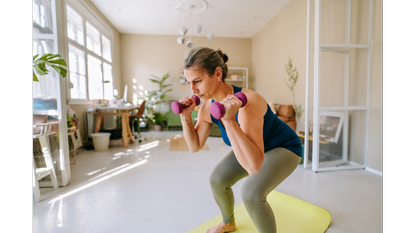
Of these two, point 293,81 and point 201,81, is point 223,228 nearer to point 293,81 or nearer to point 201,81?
point 201,81

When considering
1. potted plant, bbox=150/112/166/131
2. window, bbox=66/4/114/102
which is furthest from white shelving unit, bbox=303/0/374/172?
potted plant, bbox=150/112/166/131

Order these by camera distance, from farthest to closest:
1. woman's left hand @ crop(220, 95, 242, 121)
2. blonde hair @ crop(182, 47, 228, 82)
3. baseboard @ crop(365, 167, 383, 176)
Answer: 1. baseboard @ crop(365, 167, 383, 176)
2. blonde hair @ crop(182, 47, 228, 82)
3. woman's left hand @ crop(220, 95, 242, 121)

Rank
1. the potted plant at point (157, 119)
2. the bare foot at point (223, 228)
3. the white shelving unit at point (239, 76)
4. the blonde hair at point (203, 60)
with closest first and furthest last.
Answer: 1. the blonde hair at point (203, 60)
2. the bare foot at point (223, 228)
3. the potted plant at point (157, 119)
4. the white shelving unit at point (239, 76)

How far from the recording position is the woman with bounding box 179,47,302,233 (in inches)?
33.9

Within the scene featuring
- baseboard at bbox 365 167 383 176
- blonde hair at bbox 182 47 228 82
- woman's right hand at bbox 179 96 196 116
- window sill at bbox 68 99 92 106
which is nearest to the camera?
blonde hair at bbox 182 47 228 82

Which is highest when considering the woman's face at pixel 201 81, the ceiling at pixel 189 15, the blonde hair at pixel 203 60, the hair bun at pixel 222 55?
the ceiling at pixel 189 15

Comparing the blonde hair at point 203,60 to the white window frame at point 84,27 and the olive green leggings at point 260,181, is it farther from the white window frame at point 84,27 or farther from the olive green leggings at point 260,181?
the white window frame at point 84,27

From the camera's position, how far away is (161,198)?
1926 mm

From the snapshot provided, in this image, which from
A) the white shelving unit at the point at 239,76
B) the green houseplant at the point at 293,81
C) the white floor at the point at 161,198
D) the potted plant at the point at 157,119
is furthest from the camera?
the white shelving unit at the point at 239,76

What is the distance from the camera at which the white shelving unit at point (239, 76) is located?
661cm

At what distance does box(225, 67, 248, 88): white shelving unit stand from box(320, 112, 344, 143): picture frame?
406 centimetres

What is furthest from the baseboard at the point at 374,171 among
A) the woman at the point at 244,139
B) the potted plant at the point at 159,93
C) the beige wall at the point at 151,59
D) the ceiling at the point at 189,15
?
the potted plant at the point at 159,93

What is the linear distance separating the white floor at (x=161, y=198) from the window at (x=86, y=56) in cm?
194

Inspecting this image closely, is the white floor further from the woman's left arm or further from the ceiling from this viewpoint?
the ceiling
